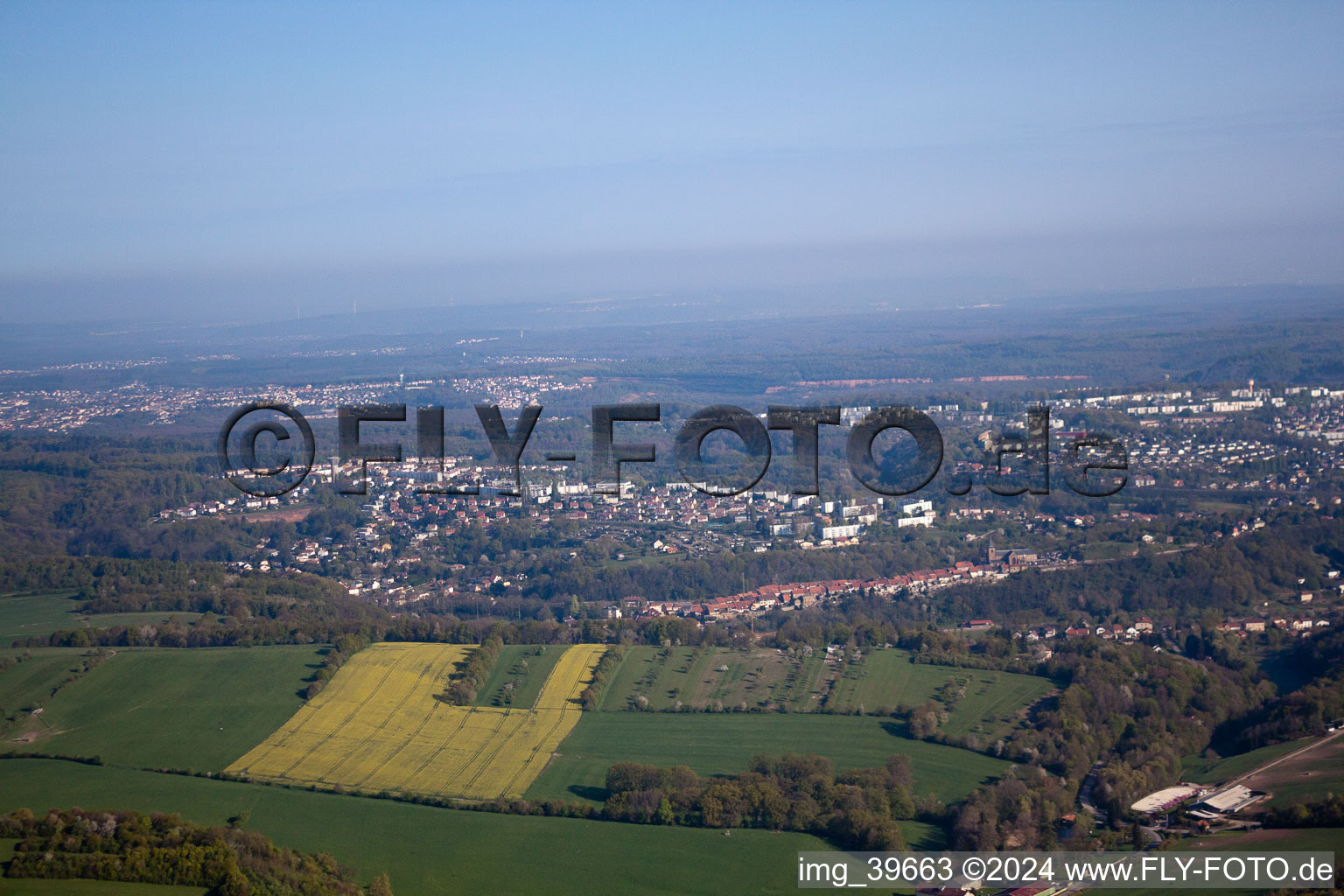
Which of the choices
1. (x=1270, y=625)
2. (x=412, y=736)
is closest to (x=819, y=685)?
(x=412, y=736)

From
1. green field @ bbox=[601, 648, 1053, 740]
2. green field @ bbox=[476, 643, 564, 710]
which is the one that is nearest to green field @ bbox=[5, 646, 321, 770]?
green field @ bbox=[476, 643, 564, 710]

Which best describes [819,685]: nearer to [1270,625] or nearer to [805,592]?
[805,592]

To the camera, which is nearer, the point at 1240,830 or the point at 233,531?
the point at 1240,830

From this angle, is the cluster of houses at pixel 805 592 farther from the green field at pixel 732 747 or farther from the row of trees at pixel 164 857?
the row of trees at pixel 164 857

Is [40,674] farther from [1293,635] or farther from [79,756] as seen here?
[1293,635]

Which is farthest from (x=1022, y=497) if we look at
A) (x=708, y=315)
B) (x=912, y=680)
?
(x=708, y=315)
